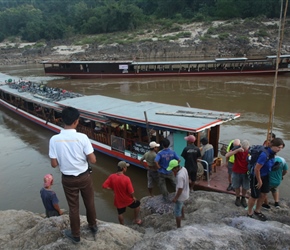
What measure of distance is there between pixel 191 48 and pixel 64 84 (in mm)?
31648

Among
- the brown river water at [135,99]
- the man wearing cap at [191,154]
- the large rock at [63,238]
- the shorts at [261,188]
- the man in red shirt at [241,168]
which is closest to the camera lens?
the large rock at [63,238]

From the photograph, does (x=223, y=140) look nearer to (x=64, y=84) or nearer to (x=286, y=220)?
(x=286, y=220)

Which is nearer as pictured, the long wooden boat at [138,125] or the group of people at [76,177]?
the group of people at [76,177]

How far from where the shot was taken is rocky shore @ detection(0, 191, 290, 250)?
12.5 ft

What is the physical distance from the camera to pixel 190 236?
3898 mm

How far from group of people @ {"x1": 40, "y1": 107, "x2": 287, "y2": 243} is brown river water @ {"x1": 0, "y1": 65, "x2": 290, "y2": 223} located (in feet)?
6.79

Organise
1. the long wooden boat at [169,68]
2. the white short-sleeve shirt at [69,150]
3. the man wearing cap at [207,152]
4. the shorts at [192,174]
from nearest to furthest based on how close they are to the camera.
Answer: the white short-sleeve shirt at [69,150], the shorts at [192,174], the man wearing cap at [207,152], the long wooden boat at [169,68]

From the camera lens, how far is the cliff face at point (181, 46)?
52688 mm

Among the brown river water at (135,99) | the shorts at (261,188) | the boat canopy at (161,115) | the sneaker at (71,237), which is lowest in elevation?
the brown river water at (135,99)

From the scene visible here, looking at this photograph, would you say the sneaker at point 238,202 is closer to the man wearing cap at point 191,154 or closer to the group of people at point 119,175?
the group of people at point 119,175

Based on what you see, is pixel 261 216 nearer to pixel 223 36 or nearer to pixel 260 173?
pixel 260 173

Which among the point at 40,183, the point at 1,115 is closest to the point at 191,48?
the point at 1,115

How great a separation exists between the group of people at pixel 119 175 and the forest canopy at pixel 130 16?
2672 inches

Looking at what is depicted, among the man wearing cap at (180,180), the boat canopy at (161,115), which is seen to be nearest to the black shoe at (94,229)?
the man wearing cap at (180,180)
